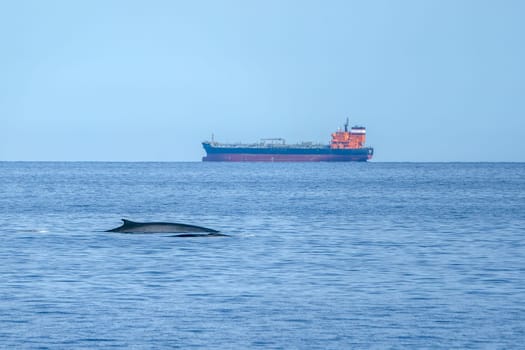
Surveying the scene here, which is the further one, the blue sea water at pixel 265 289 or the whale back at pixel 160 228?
the whale back at pixel 160 228

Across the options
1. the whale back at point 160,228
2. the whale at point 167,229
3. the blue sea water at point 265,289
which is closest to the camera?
the blue sea water at point 265,289

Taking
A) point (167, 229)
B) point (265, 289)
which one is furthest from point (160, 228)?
point (265, 289)

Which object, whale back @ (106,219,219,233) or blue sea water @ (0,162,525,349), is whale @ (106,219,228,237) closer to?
whale back @ (106,219,219,233)

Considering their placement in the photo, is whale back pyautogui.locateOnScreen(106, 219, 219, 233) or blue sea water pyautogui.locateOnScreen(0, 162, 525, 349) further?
→ whale back pyautogui.locateOnScreen(106, 219, 219, 233)

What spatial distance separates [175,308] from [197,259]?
1018cm

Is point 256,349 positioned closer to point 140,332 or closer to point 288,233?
point 140,332

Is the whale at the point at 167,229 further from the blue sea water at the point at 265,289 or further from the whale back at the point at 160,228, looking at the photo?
the blue sea water at the point at 265,289

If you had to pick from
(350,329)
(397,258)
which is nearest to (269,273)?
(397,258)

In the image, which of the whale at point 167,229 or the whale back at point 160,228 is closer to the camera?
the whale at point 167,229

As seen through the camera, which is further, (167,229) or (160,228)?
(160,228)

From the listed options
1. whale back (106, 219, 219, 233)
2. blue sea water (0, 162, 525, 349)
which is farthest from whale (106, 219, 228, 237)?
blue sea water (0, 162, 525, 349)

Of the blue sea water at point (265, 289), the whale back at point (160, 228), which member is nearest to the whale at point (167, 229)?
the whale back at point (160, 228)

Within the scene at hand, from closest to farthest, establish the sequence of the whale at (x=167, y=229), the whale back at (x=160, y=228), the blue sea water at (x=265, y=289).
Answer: the blue sea water at (x=265, y=289)
the whale at (x=167, y=229)
the whale back at (x=160, y=228)

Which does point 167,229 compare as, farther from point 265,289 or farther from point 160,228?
point 265,289
